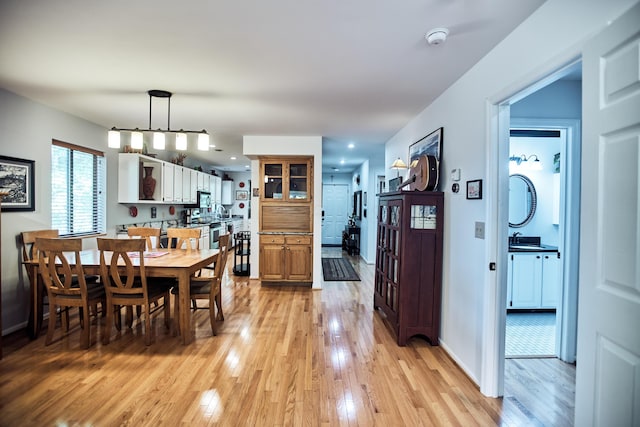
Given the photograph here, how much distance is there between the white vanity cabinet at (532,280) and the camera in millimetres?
3920

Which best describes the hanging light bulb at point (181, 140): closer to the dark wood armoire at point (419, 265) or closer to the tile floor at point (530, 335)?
the dark wood armoire at point (419, 265)

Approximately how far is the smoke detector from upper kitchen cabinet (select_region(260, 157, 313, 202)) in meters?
3.45

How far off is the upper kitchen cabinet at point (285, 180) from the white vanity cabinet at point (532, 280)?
3.14 metres

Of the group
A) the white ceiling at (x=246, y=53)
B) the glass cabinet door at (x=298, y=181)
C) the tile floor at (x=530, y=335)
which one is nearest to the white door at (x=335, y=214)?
the glass cabinet door at (x=298, y=181)

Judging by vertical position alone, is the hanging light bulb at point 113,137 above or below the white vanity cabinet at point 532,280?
above

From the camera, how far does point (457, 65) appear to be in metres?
2.48

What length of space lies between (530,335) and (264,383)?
→ 9.27 feet

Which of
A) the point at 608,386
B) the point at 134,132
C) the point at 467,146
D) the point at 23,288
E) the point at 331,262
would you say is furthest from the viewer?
the point at 331,262

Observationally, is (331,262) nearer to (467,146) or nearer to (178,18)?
(467,146)

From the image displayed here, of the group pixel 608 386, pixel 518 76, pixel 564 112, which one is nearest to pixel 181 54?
pixel 518 76

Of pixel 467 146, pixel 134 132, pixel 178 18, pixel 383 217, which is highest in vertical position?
pixel 178 18

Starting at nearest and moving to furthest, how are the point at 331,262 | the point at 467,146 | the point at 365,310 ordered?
the point at 467,146, the point at 365,310, the point at 331,262

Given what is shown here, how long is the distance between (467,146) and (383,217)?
1.44 meters

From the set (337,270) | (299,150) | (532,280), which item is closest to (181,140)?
(299,150)
